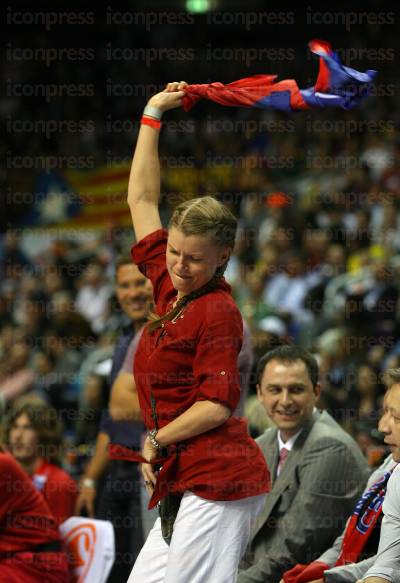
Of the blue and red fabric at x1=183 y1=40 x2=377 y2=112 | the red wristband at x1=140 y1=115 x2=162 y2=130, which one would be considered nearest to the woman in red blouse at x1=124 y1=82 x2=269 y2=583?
the red wristband at x1=140 y1=115 x2=162 y2=130

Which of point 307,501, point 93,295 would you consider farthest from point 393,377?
point 93,295

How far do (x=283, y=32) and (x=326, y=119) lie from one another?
2428mm

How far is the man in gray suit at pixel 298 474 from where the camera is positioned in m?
4.07

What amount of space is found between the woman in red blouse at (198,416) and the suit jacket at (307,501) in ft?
3.47

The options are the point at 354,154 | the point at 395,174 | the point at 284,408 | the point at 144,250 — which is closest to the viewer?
the point at 144,250

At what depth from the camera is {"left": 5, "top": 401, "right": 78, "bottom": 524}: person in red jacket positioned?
4.90m

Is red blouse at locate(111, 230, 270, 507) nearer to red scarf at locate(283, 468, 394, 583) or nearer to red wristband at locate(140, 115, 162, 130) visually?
red wristband at locate(140, 115, 162, 130)

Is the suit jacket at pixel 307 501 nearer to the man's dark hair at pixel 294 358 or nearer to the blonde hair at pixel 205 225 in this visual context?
the man's dark hair at pixel 294 358

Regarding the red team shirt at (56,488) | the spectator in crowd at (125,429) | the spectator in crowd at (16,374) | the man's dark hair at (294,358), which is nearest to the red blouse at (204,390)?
the man's dark hair at (294,358)

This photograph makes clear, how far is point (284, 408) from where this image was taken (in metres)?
4.20

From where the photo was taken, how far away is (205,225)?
2.98 m

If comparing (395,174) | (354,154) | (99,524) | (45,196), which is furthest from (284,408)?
(45,196)

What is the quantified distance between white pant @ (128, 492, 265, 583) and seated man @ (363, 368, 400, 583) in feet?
1.87

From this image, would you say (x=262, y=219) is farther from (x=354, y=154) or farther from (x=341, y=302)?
(x=341, y=302)
